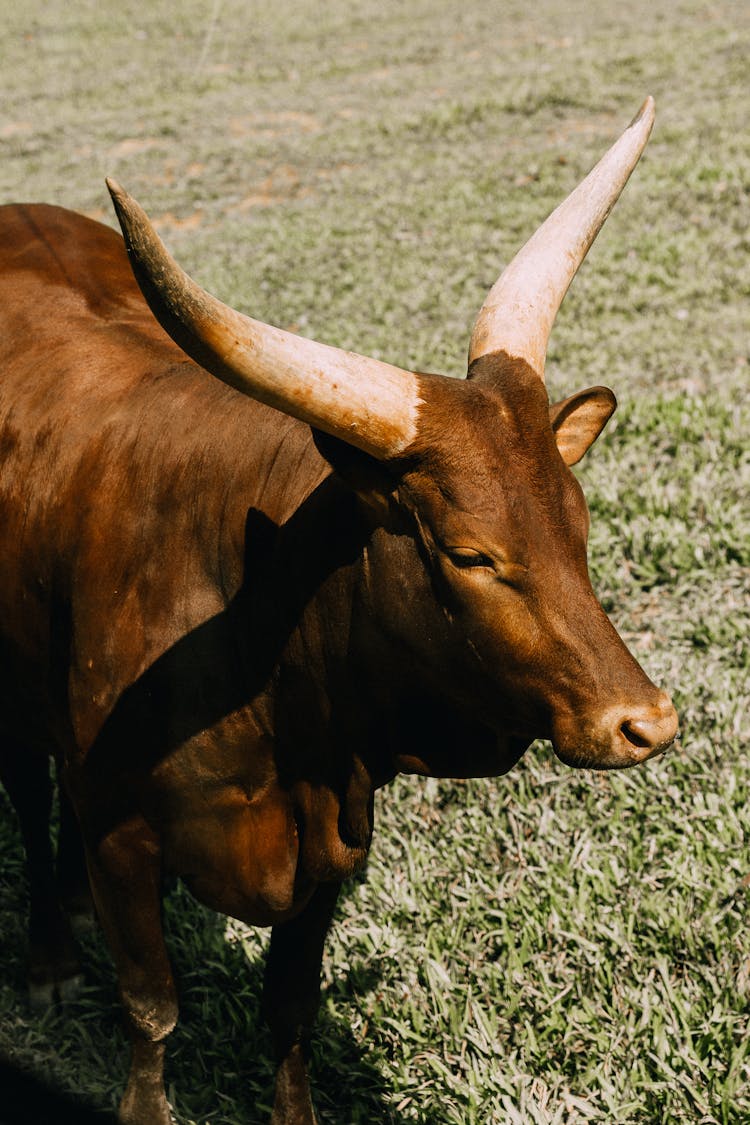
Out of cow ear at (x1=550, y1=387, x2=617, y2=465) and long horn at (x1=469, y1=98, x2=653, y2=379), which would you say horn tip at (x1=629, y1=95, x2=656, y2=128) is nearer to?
long horn at (x1=469, y1=98, x2=653, y2=379)

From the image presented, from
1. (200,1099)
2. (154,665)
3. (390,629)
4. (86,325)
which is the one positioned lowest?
(200,1099)

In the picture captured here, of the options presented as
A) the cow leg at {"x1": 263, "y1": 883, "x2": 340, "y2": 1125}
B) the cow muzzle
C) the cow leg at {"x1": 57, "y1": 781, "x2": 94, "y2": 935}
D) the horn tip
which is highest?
the horn tip

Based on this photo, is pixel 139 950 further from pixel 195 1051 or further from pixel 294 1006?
pixel 195 1051

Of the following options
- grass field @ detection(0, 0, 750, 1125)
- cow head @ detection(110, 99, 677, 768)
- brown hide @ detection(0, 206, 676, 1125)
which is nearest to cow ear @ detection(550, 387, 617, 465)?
brown hide @ detection(0, 206, 676, 1125)

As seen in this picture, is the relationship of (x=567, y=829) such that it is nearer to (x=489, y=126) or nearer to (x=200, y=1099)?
(x=200, y=1099)

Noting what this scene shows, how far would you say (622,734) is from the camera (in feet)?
7.06

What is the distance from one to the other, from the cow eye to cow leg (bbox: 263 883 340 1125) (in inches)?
59.1

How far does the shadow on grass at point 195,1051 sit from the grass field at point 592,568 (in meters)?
0.01

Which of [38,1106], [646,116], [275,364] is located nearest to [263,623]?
A: [275,364]

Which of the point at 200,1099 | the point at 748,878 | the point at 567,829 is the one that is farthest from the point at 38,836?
the point at 748,878

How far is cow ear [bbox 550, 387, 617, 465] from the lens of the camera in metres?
2.57

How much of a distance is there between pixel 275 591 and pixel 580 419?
0.77 m

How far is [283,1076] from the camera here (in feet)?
11.1

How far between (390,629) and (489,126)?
38.1ft
